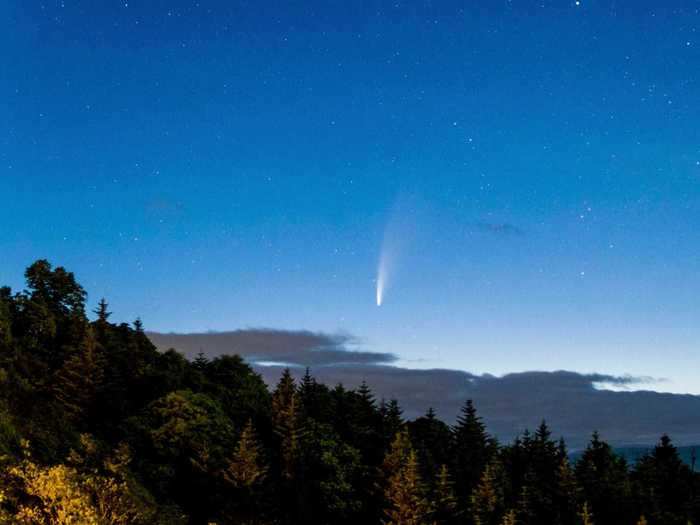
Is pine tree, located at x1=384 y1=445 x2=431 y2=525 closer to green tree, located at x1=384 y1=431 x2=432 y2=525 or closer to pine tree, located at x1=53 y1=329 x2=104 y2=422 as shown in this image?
green tree, located at x1=384 y1=431 x2=432 y2=525

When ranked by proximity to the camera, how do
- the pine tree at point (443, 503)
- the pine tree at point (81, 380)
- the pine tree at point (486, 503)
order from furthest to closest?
the pine tree at point (81, 380) → the pine tree at point (486, 503) → the pine tree at point (443, 503)

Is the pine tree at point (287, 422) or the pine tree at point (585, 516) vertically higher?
the pine tree at point (287, 422)

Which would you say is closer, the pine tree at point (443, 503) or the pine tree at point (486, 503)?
the pine tree at point (443, 503)

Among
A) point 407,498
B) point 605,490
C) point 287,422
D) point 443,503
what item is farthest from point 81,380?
point 605,490

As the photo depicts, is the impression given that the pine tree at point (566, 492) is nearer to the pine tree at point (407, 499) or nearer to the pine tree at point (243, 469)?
the pine tree at point (407, 499)

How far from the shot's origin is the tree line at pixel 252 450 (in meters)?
62.3

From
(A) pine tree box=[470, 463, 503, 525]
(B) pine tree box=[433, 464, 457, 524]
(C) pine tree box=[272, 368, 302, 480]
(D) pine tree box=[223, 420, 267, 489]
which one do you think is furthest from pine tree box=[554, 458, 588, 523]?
(D) pine tree box=[223, 420, 267, 489]

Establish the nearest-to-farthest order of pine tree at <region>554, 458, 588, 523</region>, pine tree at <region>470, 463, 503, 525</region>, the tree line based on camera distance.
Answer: the tree line
pine tree at <region>470, 463, 503, 525</region>
pine tree at <region>554, 458, 588, 523</region>

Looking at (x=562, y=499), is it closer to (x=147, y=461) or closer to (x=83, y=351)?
(x=147, y=461)

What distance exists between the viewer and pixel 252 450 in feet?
219

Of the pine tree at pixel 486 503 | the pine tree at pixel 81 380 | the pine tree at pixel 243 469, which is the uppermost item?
the pine tree at pixel 81 380

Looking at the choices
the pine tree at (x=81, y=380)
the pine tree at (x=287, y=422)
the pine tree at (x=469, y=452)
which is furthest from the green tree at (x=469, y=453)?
the pine tree at (x=81, y=380)

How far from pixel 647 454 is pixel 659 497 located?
1333 centimetres

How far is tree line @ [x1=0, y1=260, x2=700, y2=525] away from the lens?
62.3 metres
